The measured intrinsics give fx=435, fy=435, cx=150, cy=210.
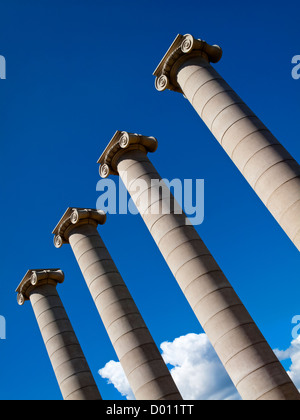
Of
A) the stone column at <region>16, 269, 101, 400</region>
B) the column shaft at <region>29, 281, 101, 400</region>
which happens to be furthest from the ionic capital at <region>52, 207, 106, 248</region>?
the column shaft at <region>29, 281, 101, 400</region>

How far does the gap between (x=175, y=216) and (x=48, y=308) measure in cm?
3076

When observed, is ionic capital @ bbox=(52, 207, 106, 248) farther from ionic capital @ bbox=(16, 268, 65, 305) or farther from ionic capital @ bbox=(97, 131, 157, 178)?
ionic capital @ bbox=(97, 131, 157, 178)

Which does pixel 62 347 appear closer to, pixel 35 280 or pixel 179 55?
pixel 35 280

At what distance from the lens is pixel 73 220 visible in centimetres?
6291

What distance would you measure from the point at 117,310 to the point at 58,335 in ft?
46.3

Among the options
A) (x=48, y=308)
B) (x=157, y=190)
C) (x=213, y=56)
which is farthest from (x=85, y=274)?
(x=213, y=56)

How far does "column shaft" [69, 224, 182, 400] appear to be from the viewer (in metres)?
45.5

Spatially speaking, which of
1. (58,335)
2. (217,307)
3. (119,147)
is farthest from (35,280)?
(217,307)

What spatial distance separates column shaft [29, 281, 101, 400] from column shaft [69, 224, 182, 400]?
33.0 ft

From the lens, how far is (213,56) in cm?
4772

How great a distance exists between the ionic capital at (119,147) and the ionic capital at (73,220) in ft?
30.3

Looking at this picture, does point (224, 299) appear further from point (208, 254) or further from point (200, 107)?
point (200, 107)

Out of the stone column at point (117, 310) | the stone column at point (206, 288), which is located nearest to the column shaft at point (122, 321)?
the stone column at point (117, 310)

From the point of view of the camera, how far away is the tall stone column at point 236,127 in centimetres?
3422
